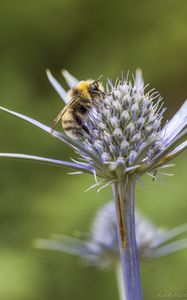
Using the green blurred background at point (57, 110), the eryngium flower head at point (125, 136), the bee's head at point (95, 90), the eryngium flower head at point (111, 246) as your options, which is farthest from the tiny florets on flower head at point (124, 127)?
the green blurred background at point (57, 110)

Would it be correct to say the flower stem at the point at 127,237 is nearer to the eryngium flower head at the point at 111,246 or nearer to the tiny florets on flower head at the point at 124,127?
the tiny florets on flower head at the point at 124,127

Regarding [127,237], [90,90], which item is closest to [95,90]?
[90,90]

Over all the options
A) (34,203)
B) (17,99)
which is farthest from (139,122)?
(17,99)

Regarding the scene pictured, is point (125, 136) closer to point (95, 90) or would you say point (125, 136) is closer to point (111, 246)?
point (95, 90)

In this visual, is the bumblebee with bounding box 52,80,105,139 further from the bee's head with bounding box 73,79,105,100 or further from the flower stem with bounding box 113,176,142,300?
the flower stem with bounding box 113,176,142,300

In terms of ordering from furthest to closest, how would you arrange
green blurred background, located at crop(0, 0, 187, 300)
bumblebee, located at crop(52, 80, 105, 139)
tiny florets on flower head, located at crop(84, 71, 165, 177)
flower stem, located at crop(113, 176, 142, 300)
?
green blurred background, located at crop(0, 0, 187, 300)
bumblebee, located at crop(52, 80, 105, 139)
tiny florets on flower head, located at crop(84, 71, 165, 177)
flower stem, located at crop(113, 176, 142, 300)

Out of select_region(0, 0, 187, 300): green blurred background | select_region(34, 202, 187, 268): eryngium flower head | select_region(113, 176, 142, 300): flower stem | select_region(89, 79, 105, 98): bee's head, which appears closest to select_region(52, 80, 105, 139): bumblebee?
select_region(89, 79, 105, 98): bee's head

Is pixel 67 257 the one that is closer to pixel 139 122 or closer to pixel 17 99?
pixel 17 99
